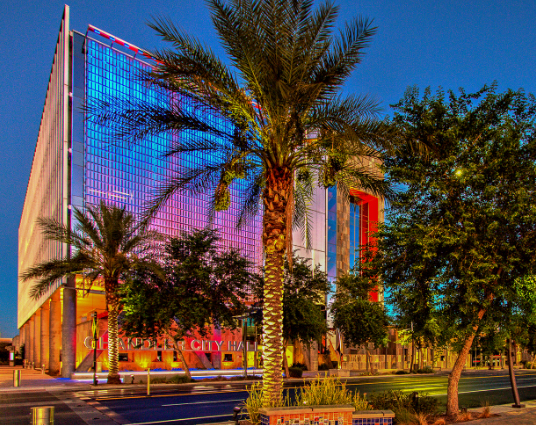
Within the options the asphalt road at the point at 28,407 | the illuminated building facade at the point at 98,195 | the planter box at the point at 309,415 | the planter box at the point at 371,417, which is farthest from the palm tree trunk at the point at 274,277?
the illuminated building facade at the point at 98,195

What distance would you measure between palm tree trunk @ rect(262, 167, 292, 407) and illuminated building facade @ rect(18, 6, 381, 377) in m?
19.6

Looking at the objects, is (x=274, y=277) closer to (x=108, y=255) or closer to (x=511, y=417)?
(x=511, y=417)

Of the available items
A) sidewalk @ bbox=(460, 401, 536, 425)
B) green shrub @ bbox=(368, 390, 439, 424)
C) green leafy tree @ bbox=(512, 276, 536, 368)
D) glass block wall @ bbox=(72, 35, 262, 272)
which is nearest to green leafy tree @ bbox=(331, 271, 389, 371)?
glass block wall @ bbox=(72, 35, 262, 272)

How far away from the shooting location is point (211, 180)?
52.9 feet

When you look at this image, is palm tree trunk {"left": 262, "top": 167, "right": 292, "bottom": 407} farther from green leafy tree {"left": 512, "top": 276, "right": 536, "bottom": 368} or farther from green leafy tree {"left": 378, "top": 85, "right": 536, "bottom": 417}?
green leafy tree {"left": 512, "top": 276, "right": 536, "bottom": 368}

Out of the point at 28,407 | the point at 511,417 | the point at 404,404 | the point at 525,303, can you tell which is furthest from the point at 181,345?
the point at 525,303

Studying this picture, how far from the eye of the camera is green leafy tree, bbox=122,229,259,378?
102 feet

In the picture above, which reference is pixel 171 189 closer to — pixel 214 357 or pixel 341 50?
pixel 341 50

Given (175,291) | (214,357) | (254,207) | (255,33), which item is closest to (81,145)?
(175,291)

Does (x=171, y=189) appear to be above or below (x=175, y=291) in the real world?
above

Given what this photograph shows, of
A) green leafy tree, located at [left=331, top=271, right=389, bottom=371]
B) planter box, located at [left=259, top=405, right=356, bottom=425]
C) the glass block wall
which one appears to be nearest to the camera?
planter box, located at [left=259, top=405, right=356, bottom=425]

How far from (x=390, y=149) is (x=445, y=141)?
2401mm

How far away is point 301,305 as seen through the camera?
37.5 m

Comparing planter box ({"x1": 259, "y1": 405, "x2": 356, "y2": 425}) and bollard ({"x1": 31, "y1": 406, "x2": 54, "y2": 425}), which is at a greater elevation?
bollard ({"x1": 31, "y1": 406, "x2": 54, "y2": 425})
